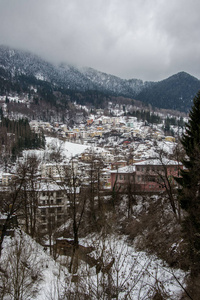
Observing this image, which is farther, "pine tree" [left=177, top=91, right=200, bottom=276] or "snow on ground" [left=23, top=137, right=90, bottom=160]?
"snow on ground" [left=23, top=137, right=90, bottom=160]

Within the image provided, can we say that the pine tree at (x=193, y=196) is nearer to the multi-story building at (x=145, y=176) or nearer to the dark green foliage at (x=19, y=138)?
the multi-story building at (x=145, y=176)

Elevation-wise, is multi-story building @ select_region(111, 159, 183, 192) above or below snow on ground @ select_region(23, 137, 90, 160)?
above

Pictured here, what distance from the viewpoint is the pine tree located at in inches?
393

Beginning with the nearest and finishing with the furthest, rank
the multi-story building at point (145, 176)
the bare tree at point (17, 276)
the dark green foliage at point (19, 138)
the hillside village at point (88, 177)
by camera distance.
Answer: the bare tree at point (17, 276)
the hillside village at point (88, 177)
the multi-story building at point (145, 176)
the dark green foliage at point (19, 138)

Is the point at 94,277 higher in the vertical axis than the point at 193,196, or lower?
lower

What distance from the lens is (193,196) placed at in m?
11.2

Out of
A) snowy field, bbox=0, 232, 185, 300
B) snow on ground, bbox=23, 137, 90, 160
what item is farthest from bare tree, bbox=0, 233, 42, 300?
snow on ground, bbox=23, 137, 90, 160

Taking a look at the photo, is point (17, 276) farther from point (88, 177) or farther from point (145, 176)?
point (88, 177)

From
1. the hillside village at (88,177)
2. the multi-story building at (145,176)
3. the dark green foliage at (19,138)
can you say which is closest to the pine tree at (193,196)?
the hillside village at (88,177)

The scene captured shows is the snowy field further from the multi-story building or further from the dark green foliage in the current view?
the dark green foliage

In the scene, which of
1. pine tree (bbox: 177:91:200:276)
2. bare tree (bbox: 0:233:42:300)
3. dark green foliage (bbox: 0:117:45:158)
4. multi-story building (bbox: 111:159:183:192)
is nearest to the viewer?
bare tree (bbox: 0:233:42:300)

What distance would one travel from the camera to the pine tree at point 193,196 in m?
9.98

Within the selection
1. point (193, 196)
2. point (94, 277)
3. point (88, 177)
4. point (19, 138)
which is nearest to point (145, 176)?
point (88, 177)

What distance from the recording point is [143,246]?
15164 mm
